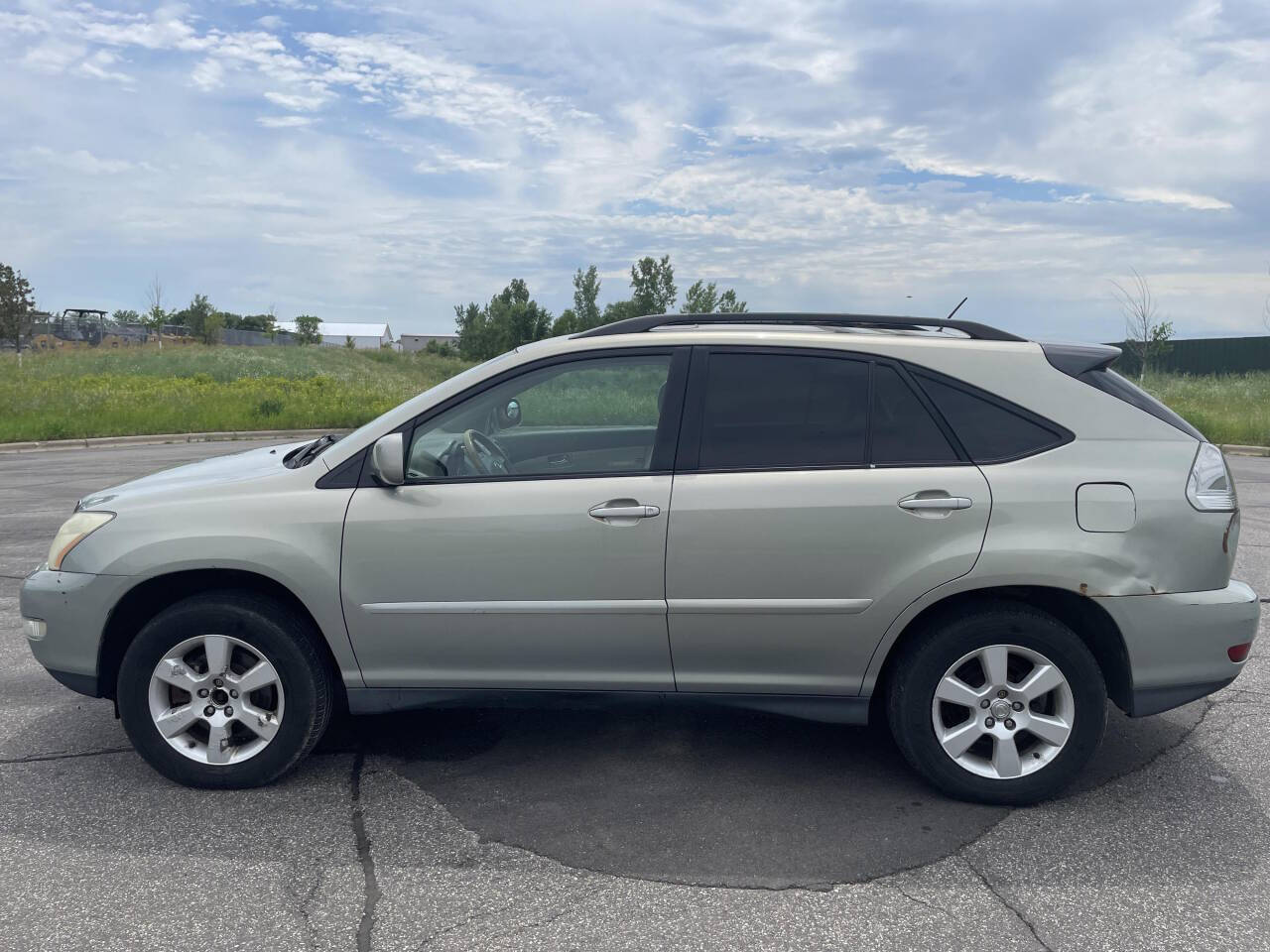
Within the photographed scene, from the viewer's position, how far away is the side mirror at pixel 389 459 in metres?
3.63

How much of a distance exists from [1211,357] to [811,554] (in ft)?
173

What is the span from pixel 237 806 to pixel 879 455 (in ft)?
8.66

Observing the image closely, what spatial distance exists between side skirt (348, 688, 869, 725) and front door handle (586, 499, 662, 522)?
660 mm

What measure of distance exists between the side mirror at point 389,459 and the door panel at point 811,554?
0.98 m

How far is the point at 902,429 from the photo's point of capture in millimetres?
3705

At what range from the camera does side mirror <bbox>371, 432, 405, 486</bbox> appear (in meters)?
3.63

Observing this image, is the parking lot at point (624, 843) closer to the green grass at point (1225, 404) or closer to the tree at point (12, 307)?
the green grass at point (1225, 404)

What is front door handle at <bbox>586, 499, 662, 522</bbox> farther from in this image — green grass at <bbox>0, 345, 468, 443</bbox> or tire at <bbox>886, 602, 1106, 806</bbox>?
green grass at <bbox>0, 345, 468, 443</bbox>

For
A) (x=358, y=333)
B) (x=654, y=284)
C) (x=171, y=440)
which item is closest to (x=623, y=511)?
(x=171, y=440)

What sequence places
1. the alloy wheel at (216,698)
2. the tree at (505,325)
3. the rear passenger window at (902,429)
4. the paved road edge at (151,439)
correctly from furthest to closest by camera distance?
1. the tree at (505,325)
2. the paved road edge at (151,439)
3. the alloy wheel at (216,698)
4. the rear passenger window at (902,429)

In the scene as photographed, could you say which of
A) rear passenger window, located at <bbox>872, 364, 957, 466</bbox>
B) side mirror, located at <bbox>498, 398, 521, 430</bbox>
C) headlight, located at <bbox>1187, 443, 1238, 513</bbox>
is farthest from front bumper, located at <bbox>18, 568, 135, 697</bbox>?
headlight, located at <bbox>1187, 443, 1238, 513</bbox>

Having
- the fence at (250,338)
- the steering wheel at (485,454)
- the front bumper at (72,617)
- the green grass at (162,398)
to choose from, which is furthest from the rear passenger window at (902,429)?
the fence at (250,338)

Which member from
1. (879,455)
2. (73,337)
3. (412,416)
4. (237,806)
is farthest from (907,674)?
(73,337)

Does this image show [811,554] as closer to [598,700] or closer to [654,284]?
[598,700]
